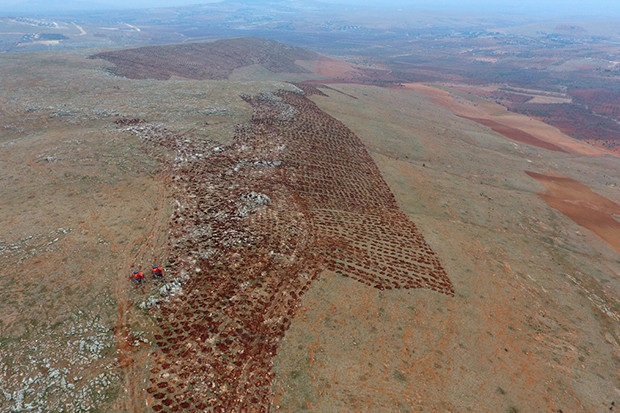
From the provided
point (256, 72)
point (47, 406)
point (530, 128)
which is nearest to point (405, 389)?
point (47, 406)

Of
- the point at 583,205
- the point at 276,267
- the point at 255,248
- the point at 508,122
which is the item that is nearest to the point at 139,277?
the point at 255,248

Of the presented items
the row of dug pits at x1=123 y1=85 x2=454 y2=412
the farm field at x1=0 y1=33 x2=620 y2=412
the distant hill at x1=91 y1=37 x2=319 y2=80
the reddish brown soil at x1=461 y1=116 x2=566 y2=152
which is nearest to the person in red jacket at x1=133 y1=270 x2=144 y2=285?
the farm field at x1=0 y1=33 x2=620 y2=412

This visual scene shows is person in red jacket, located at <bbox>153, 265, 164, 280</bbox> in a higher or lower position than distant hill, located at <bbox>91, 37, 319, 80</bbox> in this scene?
lower

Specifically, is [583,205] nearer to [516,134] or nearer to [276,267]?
[516,134]

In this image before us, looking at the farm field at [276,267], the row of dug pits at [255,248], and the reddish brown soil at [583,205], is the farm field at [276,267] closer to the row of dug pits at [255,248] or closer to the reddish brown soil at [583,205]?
the row of dug pits at [255,248]

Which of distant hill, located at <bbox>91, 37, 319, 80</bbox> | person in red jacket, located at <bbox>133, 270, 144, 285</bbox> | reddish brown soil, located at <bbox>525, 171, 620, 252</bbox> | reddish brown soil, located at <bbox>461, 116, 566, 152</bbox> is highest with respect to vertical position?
distant hill, located at <bbox>91, 37, 319, 80</bbox>

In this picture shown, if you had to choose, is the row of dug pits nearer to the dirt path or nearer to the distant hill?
the distant hill
